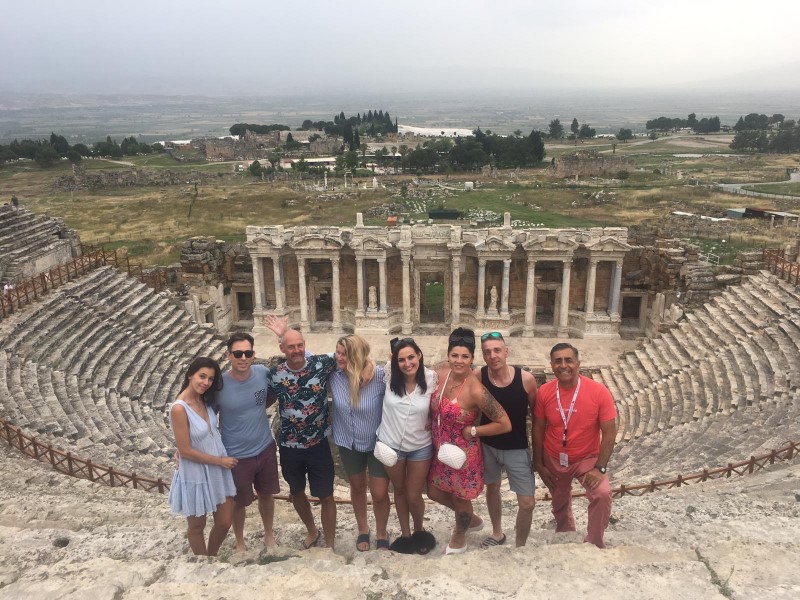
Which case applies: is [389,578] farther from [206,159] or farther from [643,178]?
[206,159]

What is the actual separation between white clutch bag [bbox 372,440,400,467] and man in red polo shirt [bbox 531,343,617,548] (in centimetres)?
162

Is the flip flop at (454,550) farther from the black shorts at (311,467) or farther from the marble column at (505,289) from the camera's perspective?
the marble column at (505,289)

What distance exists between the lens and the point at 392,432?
6516 mm

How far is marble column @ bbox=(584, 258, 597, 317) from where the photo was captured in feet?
76.0

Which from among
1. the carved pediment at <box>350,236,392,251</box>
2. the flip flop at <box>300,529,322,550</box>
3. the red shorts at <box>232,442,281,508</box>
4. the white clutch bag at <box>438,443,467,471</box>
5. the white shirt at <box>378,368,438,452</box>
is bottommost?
the flip flop at <box>300,529,322,550</box>

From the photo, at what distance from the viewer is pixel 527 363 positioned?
830 inches

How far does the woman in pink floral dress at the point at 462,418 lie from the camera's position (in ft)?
20.6

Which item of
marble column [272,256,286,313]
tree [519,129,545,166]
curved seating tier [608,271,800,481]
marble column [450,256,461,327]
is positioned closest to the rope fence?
curved seating tier [608,271,800,481]

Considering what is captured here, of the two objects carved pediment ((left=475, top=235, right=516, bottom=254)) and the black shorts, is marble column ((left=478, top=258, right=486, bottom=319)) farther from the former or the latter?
the black shorts

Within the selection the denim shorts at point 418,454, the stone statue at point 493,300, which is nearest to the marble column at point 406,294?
the stone statue at point 493,300

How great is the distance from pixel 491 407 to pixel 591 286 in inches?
715

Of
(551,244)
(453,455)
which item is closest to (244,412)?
(453,455)

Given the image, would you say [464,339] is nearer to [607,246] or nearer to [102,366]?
[102,366]

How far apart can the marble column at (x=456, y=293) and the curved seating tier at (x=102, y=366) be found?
8.76 m
